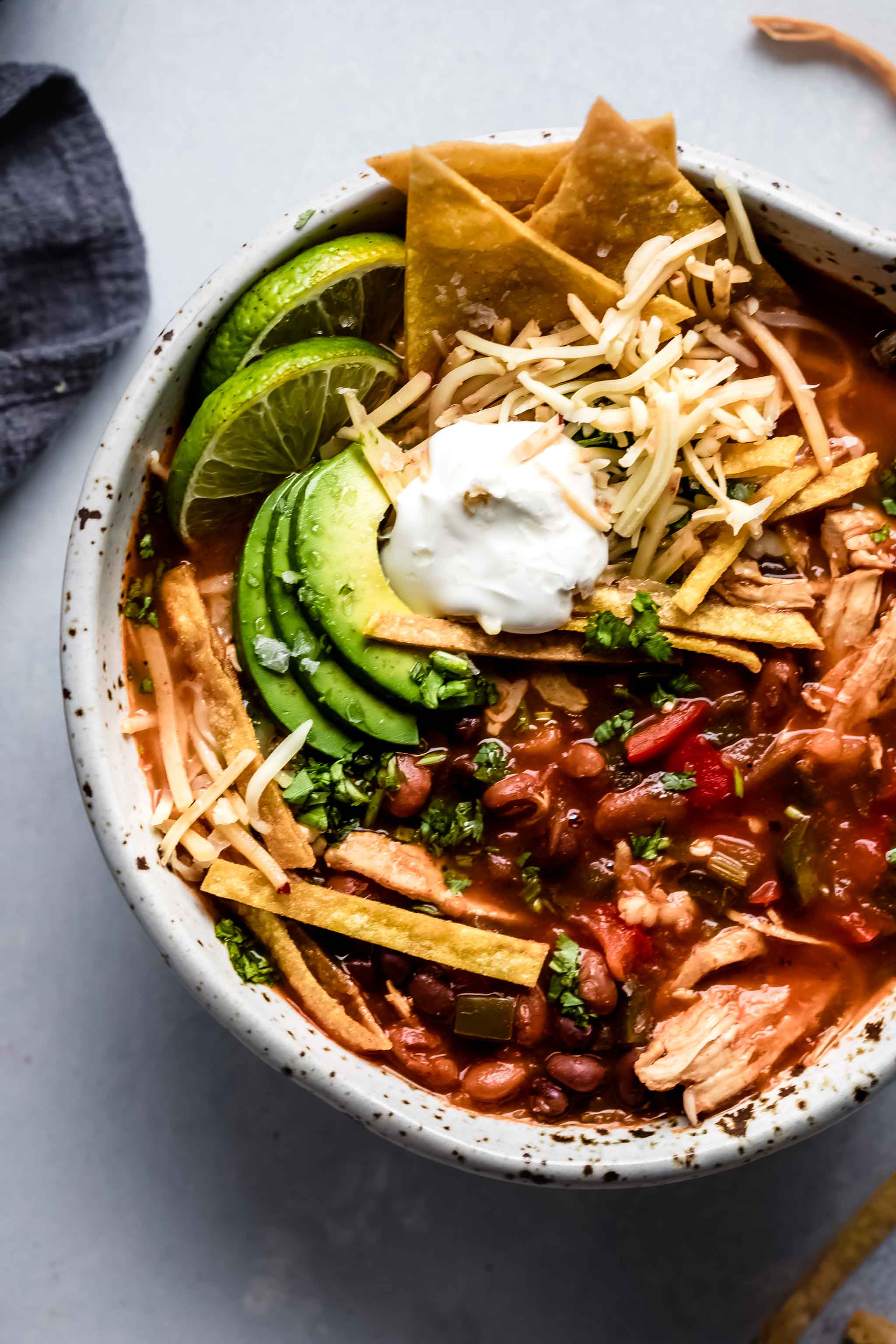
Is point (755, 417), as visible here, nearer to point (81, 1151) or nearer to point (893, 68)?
point (893, 68)

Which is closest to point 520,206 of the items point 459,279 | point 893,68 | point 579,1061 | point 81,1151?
point 459,279

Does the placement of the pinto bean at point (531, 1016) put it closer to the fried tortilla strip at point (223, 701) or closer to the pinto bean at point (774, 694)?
the fried tortilla strip at point (223, 701)

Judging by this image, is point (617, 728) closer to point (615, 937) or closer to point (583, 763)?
point (583, 763)

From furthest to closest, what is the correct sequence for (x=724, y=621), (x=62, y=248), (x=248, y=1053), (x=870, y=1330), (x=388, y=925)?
1. (x=62, y=248)
2. (x=248, y=1053)
3. (x=870, y=1330)
4. (x=724, y=621)
5. (x=388, y=925)

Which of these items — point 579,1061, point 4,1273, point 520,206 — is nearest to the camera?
point 579,1061

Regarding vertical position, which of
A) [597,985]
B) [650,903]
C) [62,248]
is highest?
[62,248]

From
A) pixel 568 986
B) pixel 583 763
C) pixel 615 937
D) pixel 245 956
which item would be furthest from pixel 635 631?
pixel 245 956

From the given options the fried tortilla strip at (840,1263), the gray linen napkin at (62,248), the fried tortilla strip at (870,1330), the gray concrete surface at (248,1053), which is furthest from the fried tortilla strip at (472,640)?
the fried tortilla strip at (870,1330)
